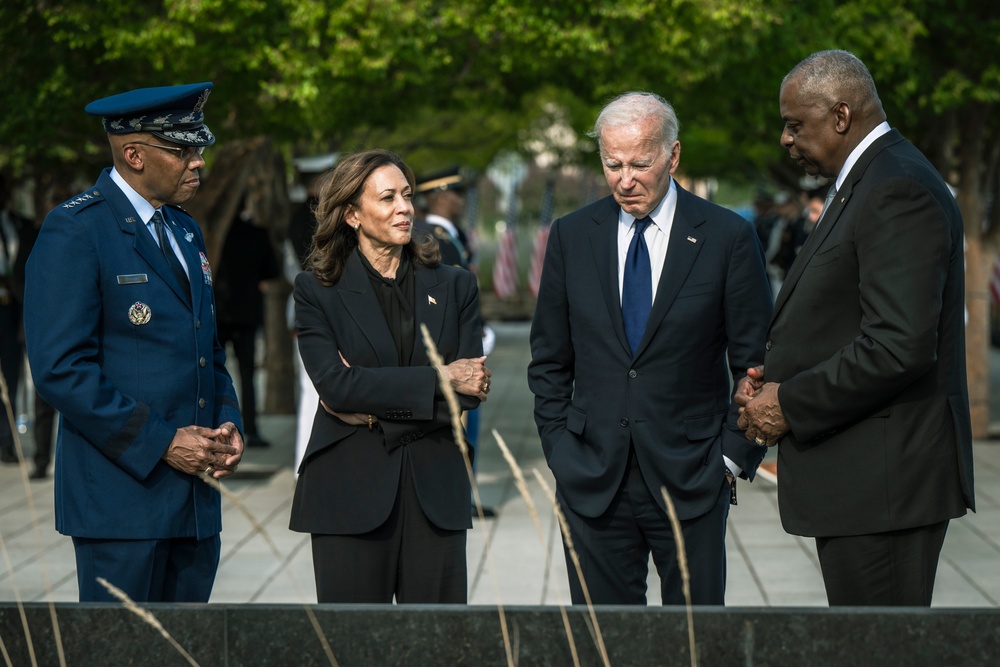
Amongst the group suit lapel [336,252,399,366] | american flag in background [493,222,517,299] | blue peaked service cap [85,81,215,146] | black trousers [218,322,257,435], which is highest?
blue peaked service cap [85,81,215,146]

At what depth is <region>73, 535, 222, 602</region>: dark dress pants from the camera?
145 inches

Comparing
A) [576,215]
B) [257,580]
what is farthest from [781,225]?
[576,215]

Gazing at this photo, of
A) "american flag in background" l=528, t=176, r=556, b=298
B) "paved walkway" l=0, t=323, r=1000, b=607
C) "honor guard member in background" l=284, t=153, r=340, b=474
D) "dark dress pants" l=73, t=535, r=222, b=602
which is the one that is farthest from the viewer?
"american flag in background" l=528, t=176, r=556, b=298

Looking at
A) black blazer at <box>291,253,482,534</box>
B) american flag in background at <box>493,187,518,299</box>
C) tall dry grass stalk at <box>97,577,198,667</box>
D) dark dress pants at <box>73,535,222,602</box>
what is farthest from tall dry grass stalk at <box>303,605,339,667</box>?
american flag in background at <box>493,187,518,299</box>

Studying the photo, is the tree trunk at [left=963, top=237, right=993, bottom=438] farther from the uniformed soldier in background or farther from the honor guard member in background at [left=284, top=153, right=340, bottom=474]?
the honor guard member in background at [left=284, top=153, right=340, bottom=474]

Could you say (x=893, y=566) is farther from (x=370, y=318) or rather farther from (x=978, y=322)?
(x=978, y=322)

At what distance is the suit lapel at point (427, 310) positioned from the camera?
4113 millimetres

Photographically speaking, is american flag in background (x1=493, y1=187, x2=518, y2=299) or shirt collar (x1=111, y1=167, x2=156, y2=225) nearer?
shirt collar (x1=111, y1=167, x2=156, y2=225)

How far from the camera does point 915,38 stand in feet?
36.4

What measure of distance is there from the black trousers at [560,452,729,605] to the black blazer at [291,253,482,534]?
1.34 ft

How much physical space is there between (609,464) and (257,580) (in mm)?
3809

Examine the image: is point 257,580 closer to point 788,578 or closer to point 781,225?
point 788,578

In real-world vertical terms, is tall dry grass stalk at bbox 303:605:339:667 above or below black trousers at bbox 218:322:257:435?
above

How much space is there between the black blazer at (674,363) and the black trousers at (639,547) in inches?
2.1
